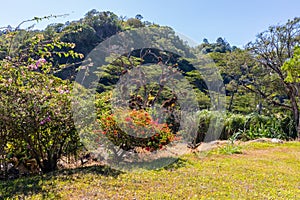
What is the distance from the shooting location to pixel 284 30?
10406mm

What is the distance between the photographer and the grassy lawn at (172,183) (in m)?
3.15

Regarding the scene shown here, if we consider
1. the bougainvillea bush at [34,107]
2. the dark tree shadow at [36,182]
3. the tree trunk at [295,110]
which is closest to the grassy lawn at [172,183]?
the dark tree shadow at [36,182]

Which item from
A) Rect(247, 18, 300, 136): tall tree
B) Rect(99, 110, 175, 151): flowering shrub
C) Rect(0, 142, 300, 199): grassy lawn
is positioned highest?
Rect(247, 18, 300, 136): tall tree

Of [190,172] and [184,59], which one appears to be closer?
[190,172]

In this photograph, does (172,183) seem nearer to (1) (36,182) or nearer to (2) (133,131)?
(2) (133,131)

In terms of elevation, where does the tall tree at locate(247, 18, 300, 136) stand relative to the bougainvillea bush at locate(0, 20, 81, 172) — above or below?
above

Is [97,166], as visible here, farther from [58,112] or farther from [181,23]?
[181,23]

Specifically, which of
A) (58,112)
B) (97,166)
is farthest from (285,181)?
(58,112)

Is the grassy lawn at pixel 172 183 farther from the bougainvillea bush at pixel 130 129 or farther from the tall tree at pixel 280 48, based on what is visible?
the tall tree at pixel 280 48

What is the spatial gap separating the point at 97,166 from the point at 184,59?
8366mm

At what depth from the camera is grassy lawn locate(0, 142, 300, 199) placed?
3.15 meters

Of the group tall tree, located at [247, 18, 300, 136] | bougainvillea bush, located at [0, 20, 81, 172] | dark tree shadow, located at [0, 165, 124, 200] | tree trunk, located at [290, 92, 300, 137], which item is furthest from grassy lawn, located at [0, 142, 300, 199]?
tall tree, located at [247, 18, 300, 136]

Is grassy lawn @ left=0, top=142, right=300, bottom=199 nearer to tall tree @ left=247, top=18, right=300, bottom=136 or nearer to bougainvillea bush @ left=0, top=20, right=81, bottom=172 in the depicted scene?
bougainvillea bush @ left=0, top=20, right=81, bottom=172

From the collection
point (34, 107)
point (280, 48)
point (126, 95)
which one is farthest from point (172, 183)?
point (280, 48)
